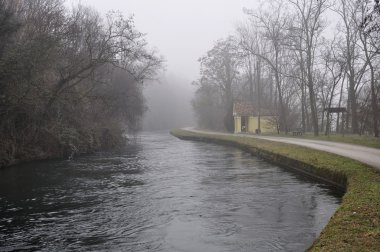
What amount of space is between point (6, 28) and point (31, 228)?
15433mm

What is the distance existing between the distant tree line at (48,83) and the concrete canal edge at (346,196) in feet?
48.5

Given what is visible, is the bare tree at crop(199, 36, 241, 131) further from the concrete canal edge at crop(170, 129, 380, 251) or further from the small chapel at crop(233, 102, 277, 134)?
the concrete canal edge at crop(170, 129, 380, 251)

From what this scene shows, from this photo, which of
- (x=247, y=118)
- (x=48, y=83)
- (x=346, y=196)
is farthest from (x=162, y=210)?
(x=247, y=118)

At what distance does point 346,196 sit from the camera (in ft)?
38.0

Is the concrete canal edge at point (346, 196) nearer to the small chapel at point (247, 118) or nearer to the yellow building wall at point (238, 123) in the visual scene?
the small chapel at point (247, 118)

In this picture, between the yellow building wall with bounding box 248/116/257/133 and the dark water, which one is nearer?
the dark water

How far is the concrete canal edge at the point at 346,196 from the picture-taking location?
288 inches

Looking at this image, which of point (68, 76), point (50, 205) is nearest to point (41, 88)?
point (68, 76)

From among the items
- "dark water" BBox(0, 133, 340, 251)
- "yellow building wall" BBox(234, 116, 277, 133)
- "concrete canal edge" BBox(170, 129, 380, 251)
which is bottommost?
"dark water" BBox(0, 133, 340, 251)

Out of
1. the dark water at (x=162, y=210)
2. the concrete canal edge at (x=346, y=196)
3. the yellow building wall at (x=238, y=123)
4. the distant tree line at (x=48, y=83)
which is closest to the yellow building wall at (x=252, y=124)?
the yellow building wall at (x=238, y=123)

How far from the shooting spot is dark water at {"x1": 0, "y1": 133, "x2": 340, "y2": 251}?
923 centimetres

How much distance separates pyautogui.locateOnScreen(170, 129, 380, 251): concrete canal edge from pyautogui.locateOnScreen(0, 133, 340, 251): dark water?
28.5 inches

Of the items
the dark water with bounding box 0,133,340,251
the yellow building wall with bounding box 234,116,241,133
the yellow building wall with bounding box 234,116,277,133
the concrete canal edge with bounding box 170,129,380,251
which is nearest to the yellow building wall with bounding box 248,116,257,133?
the yellow building wall with bounding box 234,116,277,133

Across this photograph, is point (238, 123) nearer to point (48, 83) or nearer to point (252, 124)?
point (252, 124)
